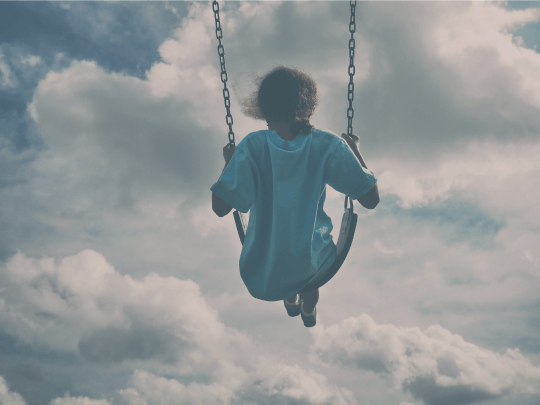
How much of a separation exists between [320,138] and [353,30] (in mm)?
1194

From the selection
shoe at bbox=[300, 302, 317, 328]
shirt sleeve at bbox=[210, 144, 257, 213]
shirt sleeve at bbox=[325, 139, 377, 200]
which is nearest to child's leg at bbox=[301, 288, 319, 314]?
shoe at bbox=[300, 302, 317, 328]

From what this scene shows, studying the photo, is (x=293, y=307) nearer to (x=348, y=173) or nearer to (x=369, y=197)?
(x=369, y=197)

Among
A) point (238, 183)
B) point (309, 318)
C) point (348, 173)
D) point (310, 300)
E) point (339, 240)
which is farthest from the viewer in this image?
point (309, 318)

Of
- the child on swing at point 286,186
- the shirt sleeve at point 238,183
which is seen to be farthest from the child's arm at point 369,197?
the shirt sleeve at point 238,183

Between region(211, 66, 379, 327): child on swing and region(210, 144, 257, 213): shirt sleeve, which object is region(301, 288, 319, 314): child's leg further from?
region(210, 144, 257, 213): shirt sleeve

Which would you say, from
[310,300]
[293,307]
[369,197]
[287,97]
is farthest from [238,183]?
[293,307]

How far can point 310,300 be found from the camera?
3.80 m

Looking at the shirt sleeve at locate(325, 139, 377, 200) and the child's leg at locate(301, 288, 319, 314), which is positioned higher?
the shirt sleeve at locate(325, 139, 377, 200)

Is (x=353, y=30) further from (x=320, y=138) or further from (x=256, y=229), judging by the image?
(x=256, y=229)

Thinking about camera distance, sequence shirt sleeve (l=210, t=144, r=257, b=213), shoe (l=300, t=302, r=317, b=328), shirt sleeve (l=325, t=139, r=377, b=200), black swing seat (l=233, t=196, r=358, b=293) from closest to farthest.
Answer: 1. shirt sleeve (l=210, t=144, r=257, b=213)
2. shirt sleeve (l=325, t=139, r=377, b=200)
3. black swing seat (l=233, t=196, r=358, b=293)
4. shoe (l=300, t=302, r=317, b=328)

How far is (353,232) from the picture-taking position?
3111 millimetres

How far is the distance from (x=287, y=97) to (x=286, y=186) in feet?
2.16

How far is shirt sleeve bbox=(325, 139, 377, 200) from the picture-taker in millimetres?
2875

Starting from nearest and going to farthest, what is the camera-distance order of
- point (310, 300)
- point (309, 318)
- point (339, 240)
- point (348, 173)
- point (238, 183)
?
point (238, 183) → point (348, 173) → point (339, 240) → point (310, 300) → point (309, 318)
